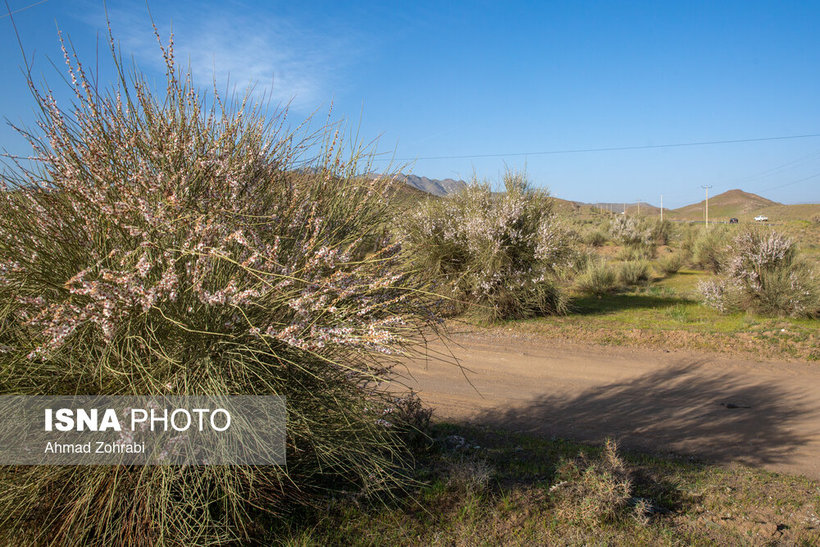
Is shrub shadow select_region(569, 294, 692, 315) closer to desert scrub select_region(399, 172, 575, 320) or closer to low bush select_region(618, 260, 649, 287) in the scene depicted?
desert scrub select_region(399, 172, 575, 320)

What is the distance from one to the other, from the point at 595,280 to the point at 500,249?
587 cm

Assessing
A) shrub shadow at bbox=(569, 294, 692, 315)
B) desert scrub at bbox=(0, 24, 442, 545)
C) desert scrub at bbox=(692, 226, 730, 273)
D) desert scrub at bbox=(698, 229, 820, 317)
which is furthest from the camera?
desert scrub at bbox=(692, 226, 730, 273)

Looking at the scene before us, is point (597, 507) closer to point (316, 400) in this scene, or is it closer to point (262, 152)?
point (316, 400)

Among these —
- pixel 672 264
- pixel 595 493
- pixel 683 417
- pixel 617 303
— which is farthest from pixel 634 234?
pixel 595 493

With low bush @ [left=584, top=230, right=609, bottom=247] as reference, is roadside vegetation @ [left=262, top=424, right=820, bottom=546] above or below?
below

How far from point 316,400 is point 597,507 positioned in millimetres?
2303

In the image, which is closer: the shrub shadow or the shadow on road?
the shadow on road

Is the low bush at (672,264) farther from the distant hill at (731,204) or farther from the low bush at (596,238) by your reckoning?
the distant hill at (731,204)

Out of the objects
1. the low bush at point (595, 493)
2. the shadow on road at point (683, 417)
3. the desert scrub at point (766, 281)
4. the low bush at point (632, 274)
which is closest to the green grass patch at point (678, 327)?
the desert scrub at point (766, 281)

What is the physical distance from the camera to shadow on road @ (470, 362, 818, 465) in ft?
19.8

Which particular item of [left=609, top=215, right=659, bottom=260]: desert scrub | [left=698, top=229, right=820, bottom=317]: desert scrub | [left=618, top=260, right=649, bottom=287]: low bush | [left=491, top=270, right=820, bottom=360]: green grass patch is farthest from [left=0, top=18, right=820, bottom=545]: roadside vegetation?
[left=609, top=215, right=659, bottom=260]: desert scrub

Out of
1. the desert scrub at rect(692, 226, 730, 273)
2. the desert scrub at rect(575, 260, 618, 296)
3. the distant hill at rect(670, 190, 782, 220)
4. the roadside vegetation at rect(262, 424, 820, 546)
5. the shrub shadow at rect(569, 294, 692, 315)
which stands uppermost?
the distant hill at rect(670, 190, 782, 220)

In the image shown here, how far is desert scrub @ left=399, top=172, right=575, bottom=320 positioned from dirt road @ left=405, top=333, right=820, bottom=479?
2932 mm

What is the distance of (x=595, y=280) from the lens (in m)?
17.4
